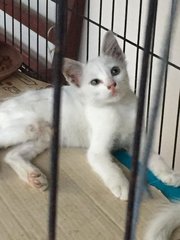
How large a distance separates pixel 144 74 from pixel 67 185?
30.7 inches

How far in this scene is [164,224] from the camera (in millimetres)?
1039

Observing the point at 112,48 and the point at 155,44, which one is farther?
the point at 155,44

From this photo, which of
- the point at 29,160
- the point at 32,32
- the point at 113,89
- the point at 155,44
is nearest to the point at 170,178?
the point at 113,89

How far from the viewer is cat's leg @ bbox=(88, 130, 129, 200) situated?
118cm

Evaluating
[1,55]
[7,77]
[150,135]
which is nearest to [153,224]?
[150,135]

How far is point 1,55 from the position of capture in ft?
6.36

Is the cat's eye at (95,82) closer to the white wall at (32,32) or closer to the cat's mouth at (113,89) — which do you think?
the cat's mouth at (113,89)

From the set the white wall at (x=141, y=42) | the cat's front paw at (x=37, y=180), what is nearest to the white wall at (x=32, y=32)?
the white wall at (x=141, y=42)

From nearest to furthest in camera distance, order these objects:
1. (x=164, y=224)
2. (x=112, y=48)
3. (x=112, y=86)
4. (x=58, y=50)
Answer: (x=58, y=50) < (x=164, y=224) < (x=112, y=86) < (x=112, y=48)

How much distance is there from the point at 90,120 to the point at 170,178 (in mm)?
258

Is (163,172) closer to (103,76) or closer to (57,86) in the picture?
(103,76)

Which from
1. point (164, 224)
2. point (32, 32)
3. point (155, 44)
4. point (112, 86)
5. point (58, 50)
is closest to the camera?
point (58, 50)

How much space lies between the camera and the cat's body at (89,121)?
4.01ft

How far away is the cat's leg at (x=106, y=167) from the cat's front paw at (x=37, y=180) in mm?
134
